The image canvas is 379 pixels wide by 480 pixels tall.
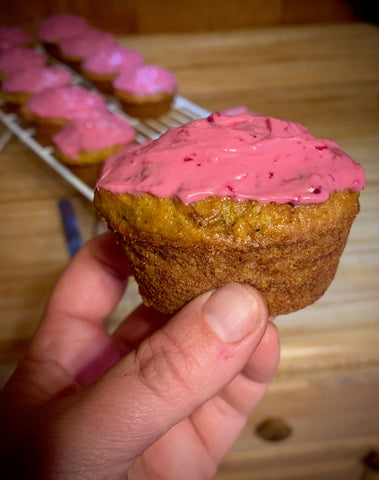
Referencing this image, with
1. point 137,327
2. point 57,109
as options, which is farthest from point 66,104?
point 137,327

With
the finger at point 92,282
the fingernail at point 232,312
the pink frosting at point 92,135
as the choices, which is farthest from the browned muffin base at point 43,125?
the fingernail at point 232,312

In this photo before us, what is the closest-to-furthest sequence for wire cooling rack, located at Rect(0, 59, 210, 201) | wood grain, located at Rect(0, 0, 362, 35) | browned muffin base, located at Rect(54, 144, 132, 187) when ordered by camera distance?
browned muffin base, located at Rect(54, 144, 132, 187), wire cooling rack, located at Rect(0, 59, 210, 201), wood grain, located at Rect(0, 0, 362, 35)

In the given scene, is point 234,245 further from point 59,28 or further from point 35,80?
point 59,28

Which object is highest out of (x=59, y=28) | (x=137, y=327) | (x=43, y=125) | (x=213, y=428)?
(x=59, y=28)

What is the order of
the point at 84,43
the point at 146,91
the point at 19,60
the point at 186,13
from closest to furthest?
the point at 146,91, the point at 19,60, the point at 84,43, the point at 186,13

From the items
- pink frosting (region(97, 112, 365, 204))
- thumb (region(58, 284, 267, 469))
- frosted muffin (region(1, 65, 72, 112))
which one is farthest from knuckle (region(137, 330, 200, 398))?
frosted muffin (region(1, 65, 72, 112))

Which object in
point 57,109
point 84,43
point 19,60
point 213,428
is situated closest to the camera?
point 213,428

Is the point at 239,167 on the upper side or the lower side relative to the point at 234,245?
upper

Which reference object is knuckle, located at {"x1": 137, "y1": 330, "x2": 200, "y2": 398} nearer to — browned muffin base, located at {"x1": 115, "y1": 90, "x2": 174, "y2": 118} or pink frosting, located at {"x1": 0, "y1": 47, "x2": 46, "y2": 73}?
browned muffin base, located at {"x1": 115, "y1": 90, "x2": 174, "y2": 118}
